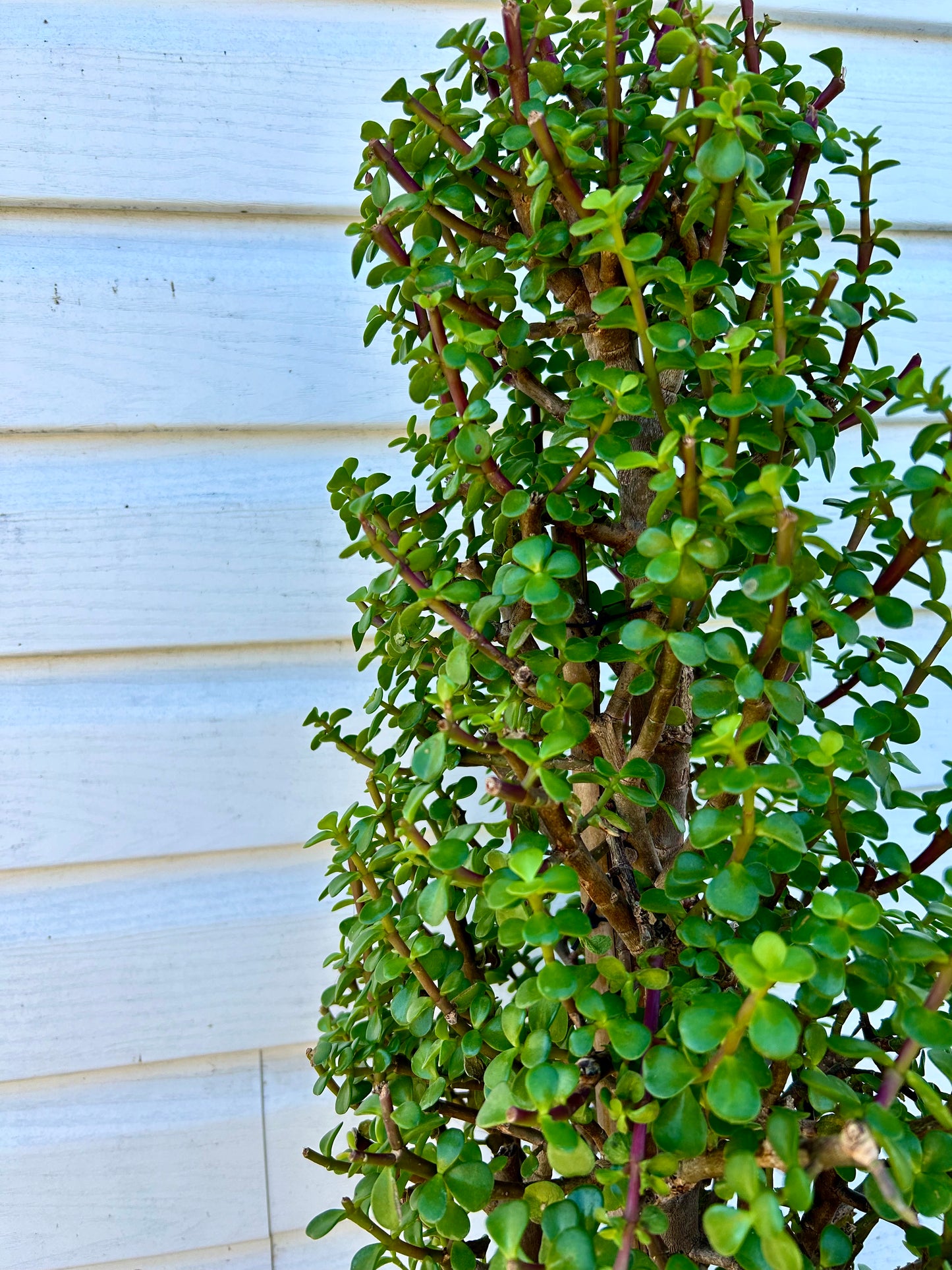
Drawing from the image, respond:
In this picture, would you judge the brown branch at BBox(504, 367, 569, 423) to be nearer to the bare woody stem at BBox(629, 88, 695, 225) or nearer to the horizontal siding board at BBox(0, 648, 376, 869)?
the bare woody stem at BBox(629, 88, 695, 225)

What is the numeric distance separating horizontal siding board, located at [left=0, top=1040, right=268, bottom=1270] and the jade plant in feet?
1.43

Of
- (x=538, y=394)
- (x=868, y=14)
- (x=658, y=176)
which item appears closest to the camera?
(x=658, y=176)

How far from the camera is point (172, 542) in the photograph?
3.65 feet

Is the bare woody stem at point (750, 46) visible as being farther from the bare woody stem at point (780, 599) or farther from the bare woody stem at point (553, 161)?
the bare woody stem at point (780, 599)

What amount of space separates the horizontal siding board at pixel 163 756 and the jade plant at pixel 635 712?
1.16 feet

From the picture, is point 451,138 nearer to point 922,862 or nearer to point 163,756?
point 922,862

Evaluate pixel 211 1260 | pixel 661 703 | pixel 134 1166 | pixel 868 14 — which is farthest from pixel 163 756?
pixel 868 14

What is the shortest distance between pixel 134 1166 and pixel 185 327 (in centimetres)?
87

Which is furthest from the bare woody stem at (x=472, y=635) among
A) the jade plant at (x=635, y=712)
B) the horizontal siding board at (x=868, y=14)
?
the horizontal siding board at (x=868, y=14)

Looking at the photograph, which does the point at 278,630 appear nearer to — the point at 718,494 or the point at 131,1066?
the point at 131,1066

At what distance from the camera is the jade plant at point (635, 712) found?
0.54m

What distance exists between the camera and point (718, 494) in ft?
1.77

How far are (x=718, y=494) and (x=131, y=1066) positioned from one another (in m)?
0.92

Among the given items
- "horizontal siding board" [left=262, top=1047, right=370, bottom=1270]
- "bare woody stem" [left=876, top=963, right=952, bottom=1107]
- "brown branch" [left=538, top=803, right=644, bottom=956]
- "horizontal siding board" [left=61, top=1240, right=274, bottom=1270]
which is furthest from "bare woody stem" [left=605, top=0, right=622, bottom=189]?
"horizontal siding board" [left=61, top=1240, right=274, bottom=1270]
